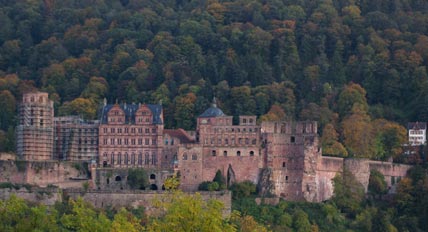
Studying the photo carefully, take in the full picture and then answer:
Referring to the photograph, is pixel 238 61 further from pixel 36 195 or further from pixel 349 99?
pixel 36 195

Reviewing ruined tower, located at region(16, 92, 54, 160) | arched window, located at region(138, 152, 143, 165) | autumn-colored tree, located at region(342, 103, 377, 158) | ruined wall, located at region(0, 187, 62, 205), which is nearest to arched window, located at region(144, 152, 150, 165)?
arched window, located at region(138, 152, 143, 165)

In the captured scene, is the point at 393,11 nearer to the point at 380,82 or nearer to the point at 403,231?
the point at 380,82

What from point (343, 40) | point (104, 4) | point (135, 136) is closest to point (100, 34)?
point (104, 4)

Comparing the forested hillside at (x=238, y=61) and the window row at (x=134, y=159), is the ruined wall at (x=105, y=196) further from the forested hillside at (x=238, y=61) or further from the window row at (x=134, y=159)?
the forested hillside at (x=238, y=61)

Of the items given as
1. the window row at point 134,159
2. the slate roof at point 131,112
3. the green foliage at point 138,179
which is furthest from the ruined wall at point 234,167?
the slate roof at point 131,112

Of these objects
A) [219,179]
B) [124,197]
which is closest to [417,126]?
[219,179]

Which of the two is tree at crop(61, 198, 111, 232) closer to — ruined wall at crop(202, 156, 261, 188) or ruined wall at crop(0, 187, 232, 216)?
ruined wall at crop(0, 187, 232, 216)
